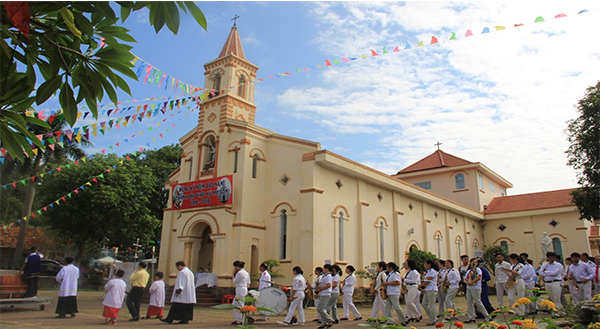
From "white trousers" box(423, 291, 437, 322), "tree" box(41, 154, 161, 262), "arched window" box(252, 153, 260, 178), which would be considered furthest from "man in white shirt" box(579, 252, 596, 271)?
"tree" box(41, 154, 161, 262)

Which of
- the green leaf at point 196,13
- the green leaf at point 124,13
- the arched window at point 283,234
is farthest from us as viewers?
the arched window at point 283,234

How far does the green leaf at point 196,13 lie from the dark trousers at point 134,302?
38.8 feet

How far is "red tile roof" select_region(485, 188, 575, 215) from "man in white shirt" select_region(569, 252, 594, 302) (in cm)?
2031

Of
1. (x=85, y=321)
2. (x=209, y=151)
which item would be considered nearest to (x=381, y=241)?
(x=209, y=151)

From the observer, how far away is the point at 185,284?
38.6 feet

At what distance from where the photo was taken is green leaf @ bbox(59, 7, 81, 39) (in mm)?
2340

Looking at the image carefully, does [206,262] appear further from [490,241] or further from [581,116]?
[490,241]

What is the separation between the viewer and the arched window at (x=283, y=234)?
19264 mm

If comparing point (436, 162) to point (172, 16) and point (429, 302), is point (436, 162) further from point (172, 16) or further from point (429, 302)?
point (172, 16)

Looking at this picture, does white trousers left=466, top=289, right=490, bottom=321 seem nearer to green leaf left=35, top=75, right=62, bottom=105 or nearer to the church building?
the church building

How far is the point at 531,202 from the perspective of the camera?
32.6m

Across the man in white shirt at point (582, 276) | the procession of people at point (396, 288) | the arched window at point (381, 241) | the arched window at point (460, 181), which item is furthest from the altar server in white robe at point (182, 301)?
the arched window at point (460, 181)

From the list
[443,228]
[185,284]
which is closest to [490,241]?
[443,228]

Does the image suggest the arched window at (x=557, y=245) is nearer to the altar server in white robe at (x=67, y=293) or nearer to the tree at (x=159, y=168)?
the tree at (x=159, y=168)
